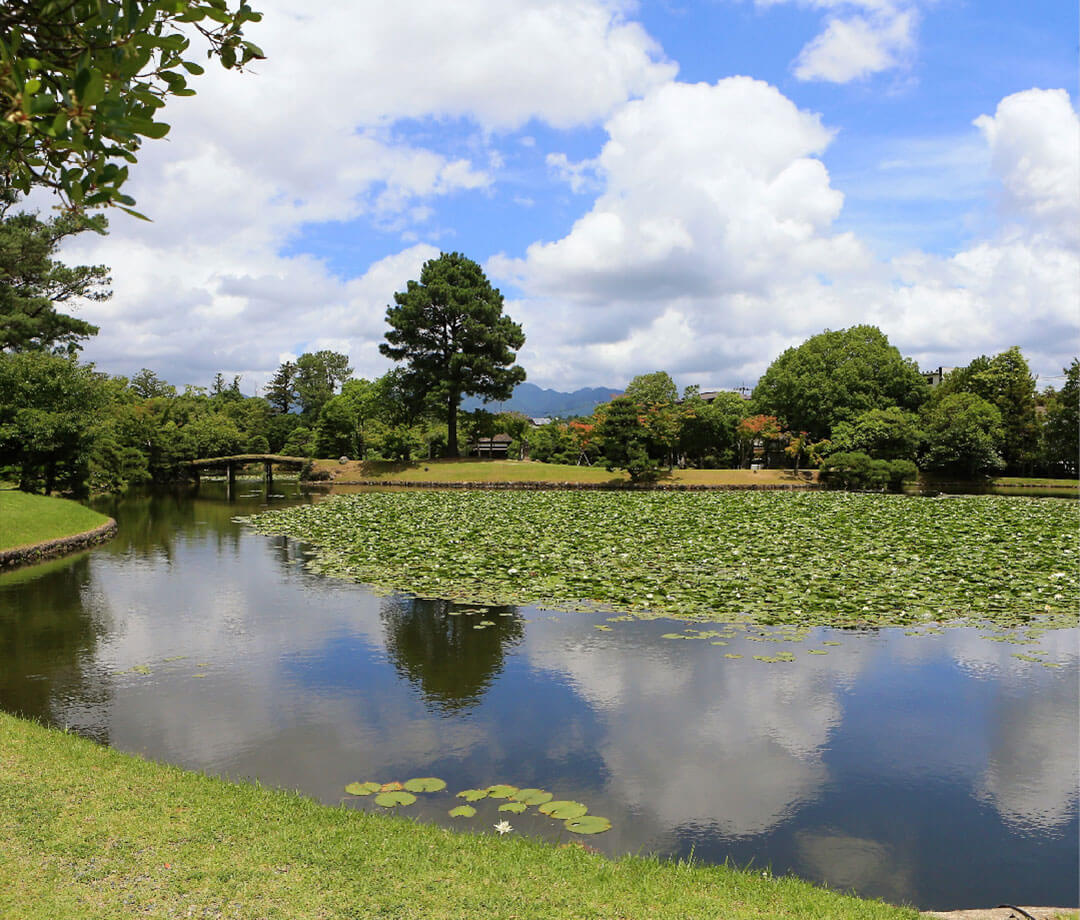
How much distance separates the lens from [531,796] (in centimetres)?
611

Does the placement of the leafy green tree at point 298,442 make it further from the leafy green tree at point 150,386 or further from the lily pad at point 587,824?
the lily pad at point 587,824

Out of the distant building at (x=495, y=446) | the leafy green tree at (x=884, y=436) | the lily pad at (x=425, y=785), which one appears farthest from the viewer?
the distant building at (x=495, y=446)

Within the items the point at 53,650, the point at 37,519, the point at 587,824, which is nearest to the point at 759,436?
the point at 37,519

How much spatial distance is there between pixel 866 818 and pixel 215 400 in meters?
80.5

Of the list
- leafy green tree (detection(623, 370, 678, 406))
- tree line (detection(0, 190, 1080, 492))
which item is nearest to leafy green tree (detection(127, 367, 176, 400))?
tree line (detection(0, 190, 1080, 492))

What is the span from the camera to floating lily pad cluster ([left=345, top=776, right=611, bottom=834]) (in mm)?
5703

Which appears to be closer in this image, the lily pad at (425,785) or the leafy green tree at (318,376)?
the lily pad at (425,785)

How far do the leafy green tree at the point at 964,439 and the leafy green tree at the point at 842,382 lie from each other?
3.76 meters

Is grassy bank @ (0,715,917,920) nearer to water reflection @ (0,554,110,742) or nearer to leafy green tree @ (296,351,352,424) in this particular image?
water reflection @ (0,554,110,742)

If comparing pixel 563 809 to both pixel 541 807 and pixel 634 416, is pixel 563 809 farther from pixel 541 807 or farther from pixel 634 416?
pixel 634 416

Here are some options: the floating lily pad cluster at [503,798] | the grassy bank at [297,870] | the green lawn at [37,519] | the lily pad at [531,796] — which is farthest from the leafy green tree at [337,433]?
the lily pad at [531,796]

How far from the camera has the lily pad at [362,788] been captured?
612 cm

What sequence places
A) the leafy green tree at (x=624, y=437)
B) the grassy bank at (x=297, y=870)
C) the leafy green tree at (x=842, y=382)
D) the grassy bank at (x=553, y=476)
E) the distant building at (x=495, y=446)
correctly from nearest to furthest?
the grassy bank at (x=297, y=870) < the leafy green tree at (x=624, y=437) < the grassy bank at (x=553, y=476) < the leafy green tree at (x=842, y=382) < the distant building at (x=495, y=446)

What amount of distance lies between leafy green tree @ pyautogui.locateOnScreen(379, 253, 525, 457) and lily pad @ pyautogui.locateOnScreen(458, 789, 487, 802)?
42.8 meters
